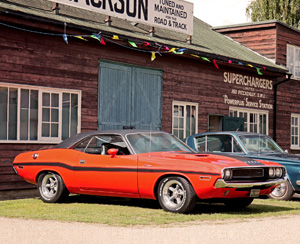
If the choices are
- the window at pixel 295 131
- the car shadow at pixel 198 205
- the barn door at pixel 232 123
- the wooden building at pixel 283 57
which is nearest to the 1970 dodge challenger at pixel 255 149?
the car shadow at pixel 198 205

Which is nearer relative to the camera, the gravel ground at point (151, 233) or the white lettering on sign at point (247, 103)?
the gravel ground at point (151, 233)

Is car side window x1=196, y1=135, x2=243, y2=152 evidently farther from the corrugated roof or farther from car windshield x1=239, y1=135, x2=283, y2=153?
the corrugated roof

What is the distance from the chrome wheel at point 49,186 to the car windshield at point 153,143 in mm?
1797

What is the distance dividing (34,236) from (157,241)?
4.95ft

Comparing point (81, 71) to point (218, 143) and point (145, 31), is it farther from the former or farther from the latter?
point (218, 143)

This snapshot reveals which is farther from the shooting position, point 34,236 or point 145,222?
point 145,222

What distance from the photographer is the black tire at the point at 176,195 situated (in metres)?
8.61

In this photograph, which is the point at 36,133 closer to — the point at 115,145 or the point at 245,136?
the point at 115,145

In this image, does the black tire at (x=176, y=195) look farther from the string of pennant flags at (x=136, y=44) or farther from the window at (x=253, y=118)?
the window at (x=253, y=118)

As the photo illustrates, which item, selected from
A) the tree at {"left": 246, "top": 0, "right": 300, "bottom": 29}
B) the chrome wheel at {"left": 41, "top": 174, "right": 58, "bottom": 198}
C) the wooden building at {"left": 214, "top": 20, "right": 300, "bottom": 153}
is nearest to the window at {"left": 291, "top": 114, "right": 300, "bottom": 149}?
the wooden building at {"left": 214, "top": 20, "right": 300, "bottom": 153}

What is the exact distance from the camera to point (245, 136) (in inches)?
493

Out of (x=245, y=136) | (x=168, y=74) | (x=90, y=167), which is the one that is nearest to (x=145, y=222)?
(x=90, y=167)

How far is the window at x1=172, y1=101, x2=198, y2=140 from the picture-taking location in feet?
55.4

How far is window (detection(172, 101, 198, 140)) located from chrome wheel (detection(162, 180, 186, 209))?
7832 millimetres
